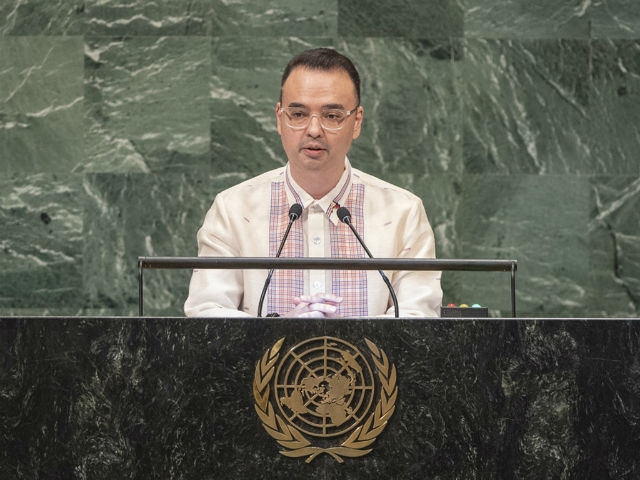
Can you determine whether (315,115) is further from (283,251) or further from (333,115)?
(283,251)

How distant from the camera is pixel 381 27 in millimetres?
5176

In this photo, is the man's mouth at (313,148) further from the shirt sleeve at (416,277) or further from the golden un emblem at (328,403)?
the golden un emblem at (328,403)

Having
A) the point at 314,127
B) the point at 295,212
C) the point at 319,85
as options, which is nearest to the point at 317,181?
the point at 314,127

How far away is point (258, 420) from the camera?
2258 mm

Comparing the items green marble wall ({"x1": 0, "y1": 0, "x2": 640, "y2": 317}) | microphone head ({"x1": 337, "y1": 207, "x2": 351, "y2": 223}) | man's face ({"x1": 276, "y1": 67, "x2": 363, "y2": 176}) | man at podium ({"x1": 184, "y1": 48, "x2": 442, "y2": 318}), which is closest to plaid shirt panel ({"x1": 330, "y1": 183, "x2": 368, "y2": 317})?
man at podium ({"x1": 184, "y1": 48, "x2": 442, "y2": 318})

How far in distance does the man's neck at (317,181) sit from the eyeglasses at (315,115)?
199mm

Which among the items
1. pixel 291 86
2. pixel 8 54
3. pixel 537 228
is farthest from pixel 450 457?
pixel 8 54

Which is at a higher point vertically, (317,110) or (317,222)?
(317,110)

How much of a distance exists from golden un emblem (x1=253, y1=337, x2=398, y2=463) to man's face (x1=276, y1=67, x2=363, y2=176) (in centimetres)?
142

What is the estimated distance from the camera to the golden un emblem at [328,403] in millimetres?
2254

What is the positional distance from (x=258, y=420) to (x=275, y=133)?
10.2ft

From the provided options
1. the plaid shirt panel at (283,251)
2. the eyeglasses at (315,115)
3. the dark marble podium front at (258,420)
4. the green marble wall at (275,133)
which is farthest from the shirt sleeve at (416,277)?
the green marble wall at (275,133)

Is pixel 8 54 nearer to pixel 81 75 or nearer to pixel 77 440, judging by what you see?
pixel 81 75

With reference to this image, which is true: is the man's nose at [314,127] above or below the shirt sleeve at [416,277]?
above
